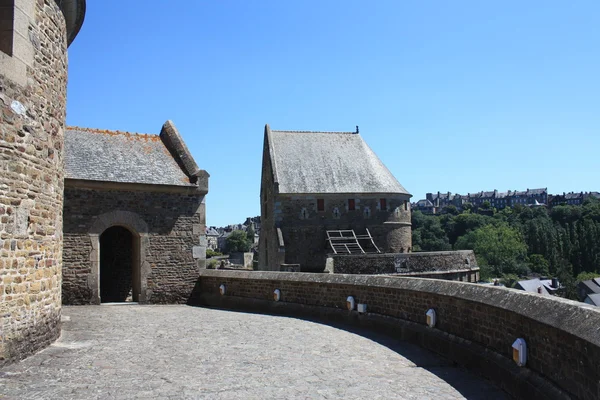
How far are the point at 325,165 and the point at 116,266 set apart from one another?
17.9m

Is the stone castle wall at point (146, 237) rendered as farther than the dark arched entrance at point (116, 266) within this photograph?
No

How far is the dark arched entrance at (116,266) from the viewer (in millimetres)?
18594

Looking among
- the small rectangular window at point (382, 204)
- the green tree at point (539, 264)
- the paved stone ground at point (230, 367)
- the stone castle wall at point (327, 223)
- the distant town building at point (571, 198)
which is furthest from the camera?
the distant town building at point (571, 198)

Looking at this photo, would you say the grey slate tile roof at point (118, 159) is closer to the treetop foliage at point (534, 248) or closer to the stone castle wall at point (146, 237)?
the stone castle wall at point (146, 237)

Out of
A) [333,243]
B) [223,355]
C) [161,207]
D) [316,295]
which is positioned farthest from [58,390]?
[333,243]

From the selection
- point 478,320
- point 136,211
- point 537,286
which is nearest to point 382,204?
point 136,211

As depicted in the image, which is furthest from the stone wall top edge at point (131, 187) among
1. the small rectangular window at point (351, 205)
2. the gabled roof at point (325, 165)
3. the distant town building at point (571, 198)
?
the distant town building at point (571, 198)

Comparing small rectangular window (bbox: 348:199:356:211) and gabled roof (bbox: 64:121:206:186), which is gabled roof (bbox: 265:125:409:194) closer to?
small rectangular window (bbox: 348:199:356:211)

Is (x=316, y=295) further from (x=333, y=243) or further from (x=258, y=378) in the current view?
(x=333, y=243)

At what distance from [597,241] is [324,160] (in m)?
76.5

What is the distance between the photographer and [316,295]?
42.9ft

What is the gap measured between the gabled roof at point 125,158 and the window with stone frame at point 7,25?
7908mm

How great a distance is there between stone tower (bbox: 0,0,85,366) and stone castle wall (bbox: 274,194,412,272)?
76.3 ft

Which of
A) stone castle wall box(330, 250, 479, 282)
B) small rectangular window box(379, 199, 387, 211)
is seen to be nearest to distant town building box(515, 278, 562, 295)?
small rectangular window box(379, 199, 387, 211)
